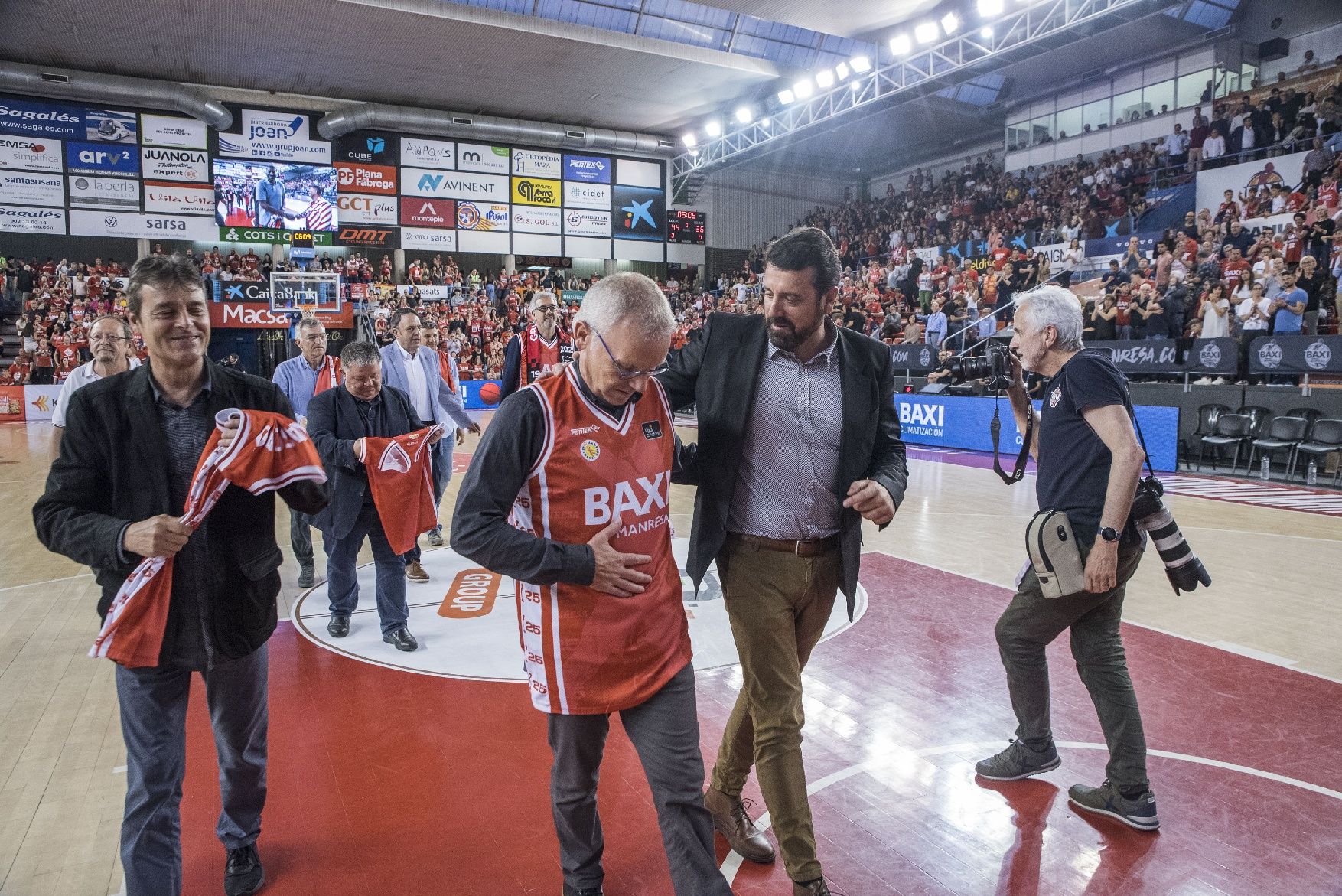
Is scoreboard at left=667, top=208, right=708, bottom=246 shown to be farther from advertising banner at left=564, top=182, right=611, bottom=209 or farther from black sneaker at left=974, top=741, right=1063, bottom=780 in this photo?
black sneaker at left=974, top=741, right=1063, bottom=780

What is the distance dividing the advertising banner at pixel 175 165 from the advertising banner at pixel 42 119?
1.56m

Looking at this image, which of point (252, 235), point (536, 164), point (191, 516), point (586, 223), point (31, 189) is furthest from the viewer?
point (586, 223)

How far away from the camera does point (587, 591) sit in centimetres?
212

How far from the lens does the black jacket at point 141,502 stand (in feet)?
6.93

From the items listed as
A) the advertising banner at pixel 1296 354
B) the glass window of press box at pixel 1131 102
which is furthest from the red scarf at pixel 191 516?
the glass window of press box at pixel 1131 102

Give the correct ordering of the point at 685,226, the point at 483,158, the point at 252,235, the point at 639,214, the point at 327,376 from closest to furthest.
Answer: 1. the point at 327,376
2. the point at 252,235
3. the point at 483,158
4. the point at 639,214
5. the point at 685,226

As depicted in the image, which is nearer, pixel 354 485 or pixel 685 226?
pixel 354 485

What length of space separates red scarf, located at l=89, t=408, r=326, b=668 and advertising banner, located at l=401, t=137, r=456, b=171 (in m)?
25.1

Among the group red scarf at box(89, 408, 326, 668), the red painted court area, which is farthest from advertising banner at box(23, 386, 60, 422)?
red scarf at box(89, 408, 326, 668)

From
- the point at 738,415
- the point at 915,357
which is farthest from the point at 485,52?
the point at 738,415

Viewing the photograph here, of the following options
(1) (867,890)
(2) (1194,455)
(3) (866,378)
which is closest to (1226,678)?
(1) (867,890)

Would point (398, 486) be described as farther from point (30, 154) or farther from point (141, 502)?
point (30, 154)

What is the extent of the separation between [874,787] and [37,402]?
73.9ft

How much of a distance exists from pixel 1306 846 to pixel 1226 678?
1.58 meters
